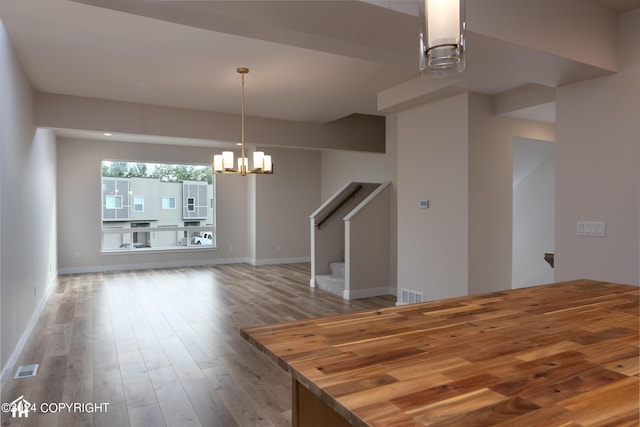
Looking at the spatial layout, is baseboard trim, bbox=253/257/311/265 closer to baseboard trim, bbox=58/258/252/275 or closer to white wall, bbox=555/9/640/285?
baseboard trim, bbox=58/258/252/275

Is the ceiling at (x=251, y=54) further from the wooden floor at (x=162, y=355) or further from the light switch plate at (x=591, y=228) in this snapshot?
the wooden floor at (x=162, y=355)

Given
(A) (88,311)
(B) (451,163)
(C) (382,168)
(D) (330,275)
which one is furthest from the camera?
(C) (382,168)

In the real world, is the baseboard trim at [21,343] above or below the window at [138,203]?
below

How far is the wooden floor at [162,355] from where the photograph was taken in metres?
2.50

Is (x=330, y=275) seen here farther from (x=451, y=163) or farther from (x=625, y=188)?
(x=625, y=188)

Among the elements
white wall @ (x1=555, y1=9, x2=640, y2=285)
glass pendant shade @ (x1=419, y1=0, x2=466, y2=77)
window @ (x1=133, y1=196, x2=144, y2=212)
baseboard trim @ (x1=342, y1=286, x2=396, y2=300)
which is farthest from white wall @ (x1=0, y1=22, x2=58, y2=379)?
white wall @ (x1=555, y1=9, x2=640, y2=285)

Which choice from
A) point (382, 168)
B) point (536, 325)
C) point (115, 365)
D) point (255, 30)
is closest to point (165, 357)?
point (115, 365)

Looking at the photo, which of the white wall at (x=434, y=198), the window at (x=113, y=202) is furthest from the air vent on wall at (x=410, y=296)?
the window at (x=113, y=202)

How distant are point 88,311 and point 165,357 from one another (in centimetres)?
214

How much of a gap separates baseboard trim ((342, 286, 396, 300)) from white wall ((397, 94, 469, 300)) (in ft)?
2.53

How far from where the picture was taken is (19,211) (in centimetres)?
382

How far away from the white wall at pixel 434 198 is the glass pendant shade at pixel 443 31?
122 inches

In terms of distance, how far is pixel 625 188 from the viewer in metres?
2.93

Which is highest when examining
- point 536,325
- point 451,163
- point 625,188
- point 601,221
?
point 451,163
